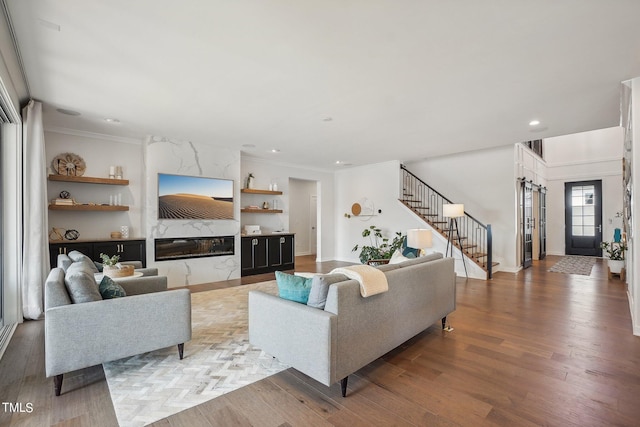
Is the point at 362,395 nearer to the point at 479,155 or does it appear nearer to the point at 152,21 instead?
the point at 152,21

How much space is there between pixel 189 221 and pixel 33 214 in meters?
2.36

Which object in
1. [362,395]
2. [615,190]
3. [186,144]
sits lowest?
[362,395]

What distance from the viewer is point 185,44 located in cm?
258

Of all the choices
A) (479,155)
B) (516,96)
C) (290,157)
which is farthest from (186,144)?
(479,155)

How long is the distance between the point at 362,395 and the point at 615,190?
10755mm

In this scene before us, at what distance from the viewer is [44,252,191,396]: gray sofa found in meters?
2.12

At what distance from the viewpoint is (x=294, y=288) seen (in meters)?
2.41

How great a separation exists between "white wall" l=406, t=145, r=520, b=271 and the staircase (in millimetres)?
252

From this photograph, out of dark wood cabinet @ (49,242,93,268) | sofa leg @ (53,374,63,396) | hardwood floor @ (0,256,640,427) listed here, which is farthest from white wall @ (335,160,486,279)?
sofa leg @ (53,374,63,396)

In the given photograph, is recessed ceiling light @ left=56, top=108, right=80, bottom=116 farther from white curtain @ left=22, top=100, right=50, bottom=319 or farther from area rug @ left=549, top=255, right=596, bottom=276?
area rug @ left=549, top=255, right=596, bottom=276

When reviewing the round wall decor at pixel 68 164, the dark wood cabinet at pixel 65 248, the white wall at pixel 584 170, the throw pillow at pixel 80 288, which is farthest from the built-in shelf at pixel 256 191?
the white wall at pixel 584 170

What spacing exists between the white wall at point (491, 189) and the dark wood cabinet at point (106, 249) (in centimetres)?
714

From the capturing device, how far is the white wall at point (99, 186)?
199 inches

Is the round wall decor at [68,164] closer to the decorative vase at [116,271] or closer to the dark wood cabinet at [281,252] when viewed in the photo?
the decorative vase at [116,271]
